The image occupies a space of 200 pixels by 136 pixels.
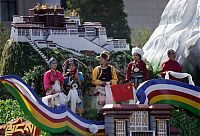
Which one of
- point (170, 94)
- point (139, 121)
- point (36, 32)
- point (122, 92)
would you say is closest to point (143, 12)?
point (36, 32)

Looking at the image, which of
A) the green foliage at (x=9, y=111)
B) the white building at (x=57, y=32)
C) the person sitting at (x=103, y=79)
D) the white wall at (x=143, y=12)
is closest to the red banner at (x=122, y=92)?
the person sitting at (x=103, y=79)

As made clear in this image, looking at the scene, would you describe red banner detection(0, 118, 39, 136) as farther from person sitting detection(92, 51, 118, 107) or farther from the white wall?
the white wall

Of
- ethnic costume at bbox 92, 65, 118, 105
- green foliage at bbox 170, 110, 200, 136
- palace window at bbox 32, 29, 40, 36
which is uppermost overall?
palace window at bbox 32, 29, 40, 36

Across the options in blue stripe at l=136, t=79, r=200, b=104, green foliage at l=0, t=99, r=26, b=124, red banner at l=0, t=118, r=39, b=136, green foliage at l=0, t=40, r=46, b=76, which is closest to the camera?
blue stripe at l=136, t=79, r=200, b=104

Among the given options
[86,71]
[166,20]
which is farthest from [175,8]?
[86,71]

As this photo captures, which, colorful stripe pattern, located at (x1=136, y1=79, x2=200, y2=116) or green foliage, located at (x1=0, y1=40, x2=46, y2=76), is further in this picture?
green foliage, located at (x1=0, y1=40, x2=46, y2=76)

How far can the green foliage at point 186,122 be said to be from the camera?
18250 millimetres

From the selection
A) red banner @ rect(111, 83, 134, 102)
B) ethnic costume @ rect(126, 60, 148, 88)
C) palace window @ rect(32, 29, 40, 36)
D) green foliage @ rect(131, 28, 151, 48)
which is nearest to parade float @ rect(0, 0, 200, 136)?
red banner @ rect(111, 83, 134, 102)

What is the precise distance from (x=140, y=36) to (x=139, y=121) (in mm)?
19778

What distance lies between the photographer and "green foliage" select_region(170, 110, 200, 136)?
1825 cm

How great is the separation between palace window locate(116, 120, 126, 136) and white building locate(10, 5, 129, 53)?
6.33 metres

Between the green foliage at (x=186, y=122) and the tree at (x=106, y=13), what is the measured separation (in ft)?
53.6

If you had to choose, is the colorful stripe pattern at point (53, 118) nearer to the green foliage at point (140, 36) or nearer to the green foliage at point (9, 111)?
the green foliage at point (9, 111)

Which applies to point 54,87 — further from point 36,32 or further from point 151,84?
point 36,32
